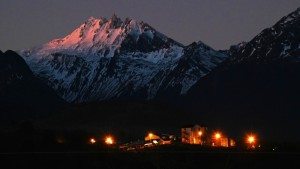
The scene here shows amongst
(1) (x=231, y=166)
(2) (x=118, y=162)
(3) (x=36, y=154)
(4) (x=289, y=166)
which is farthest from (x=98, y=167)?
(4) (x=289, y=166)

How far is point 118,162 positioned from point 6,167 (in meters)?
32.3

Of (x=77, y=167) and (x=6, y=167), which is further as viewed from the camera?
(x=77, y=167)

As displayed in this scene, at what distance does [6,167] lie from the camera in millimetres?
182500

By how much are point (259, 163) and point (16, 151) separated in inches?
2837

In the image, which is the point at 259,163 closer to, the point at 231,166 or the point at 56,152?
the point at 231,166

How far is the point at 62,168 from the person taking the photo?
19488 centimetres

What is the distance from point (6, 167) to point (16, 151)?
52.5 ft

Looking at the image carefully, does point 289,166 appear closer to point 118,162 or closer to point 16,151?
point 118,162

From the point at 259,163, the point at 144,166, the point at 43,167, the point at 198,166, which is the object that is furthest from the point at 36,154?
the point at 259,163

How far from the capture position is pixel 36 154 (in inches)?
7397

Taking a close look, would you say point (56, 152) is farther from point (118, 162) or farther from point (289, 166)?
point (289, 166)

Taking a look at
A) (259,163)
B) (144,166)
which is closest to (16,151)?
(144,166)

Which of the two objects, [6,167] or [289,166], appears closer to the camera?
[6,167]

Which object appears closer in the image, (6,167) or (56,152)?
(6,167)
